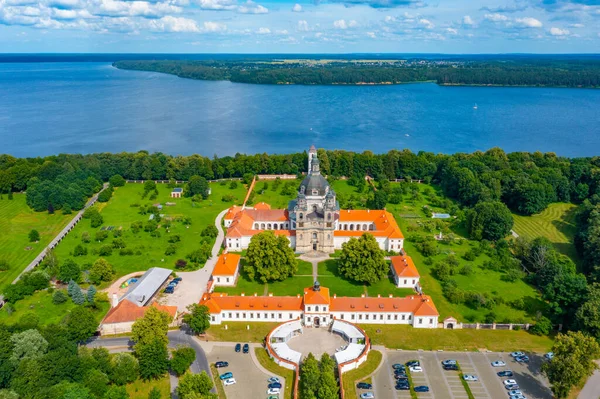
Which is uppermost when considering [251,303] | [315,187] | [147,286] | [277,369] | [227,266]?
[315,187]

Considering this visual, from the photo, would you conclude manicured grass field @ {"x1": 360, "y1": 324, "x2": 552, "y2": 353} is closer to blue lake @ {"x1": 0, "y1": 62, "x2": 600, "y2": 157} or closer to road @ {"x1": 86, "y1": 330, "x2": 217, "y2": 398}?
road @ {"x1": 86, "y1": 330, "x2": 217, "y2": 398}

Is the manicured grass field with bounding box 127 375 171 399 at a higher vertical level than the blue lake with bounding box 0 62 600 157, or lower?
lower

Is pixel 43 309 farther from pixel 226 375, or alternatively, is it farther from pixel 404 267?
pixel 404 267

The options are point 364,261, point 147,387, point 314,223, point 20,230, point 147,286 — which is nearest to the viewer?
point 147,387

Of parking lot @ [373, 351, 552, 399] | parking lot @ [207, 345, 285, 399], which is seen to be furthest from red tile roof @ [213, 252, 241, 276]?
parking lot @ [373, 351, 552, 399]

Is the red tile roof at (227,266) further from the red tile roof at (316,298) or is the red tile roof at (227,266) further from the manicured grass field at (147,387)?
the manicured grass field at (147,387)

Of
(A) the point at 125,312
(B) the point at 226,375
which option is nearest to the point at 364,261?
(B) the point at 226,375

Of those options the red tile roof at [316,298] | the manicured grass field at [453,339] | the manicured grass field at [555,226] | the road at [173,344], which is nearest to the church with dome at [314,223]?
the red tile roof at [316,298]
